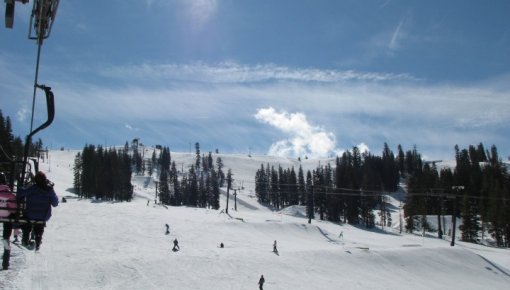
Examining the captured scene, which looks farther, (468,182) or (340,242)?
(468,182)

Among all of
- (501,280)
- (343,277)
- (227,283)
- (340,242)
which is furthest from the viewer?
(340,242)

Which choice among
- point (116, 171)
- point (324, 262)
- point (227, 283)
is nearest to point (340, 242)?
point (324, 262)

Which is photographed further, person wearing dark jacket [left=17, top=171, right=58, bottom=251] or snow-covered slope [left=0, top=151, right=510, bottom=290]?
snow-covered slope [left=0, top=151, right=510, bottom=290]

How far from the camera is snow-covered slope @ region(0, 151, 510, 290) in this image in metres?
28.1

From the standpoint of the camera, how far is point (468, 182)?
436 feet

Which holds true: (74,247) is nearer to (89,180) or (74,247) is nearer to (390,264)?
(390,264)

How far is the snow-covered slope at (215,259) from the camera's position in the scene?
28.1 metres

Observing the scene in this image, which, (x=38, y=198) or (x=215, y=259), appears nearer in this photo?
(x=38, y=198)

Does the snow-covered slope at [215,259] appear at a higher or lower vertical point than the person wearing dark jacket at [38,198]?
lower

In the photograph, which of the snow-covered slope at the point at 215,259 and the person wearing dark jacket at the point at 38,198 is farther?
the snow-covered slope at the point at 215,259

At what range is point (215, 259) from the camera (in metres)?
38.2

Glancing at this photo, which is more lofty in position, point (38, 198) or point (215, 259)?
point (38, 198)

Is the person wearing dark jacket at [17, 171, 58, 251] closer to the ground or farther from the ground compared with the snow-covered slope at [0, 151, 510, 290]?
farther from the ground

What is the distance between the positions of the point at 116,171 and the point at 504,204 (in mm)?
86056
